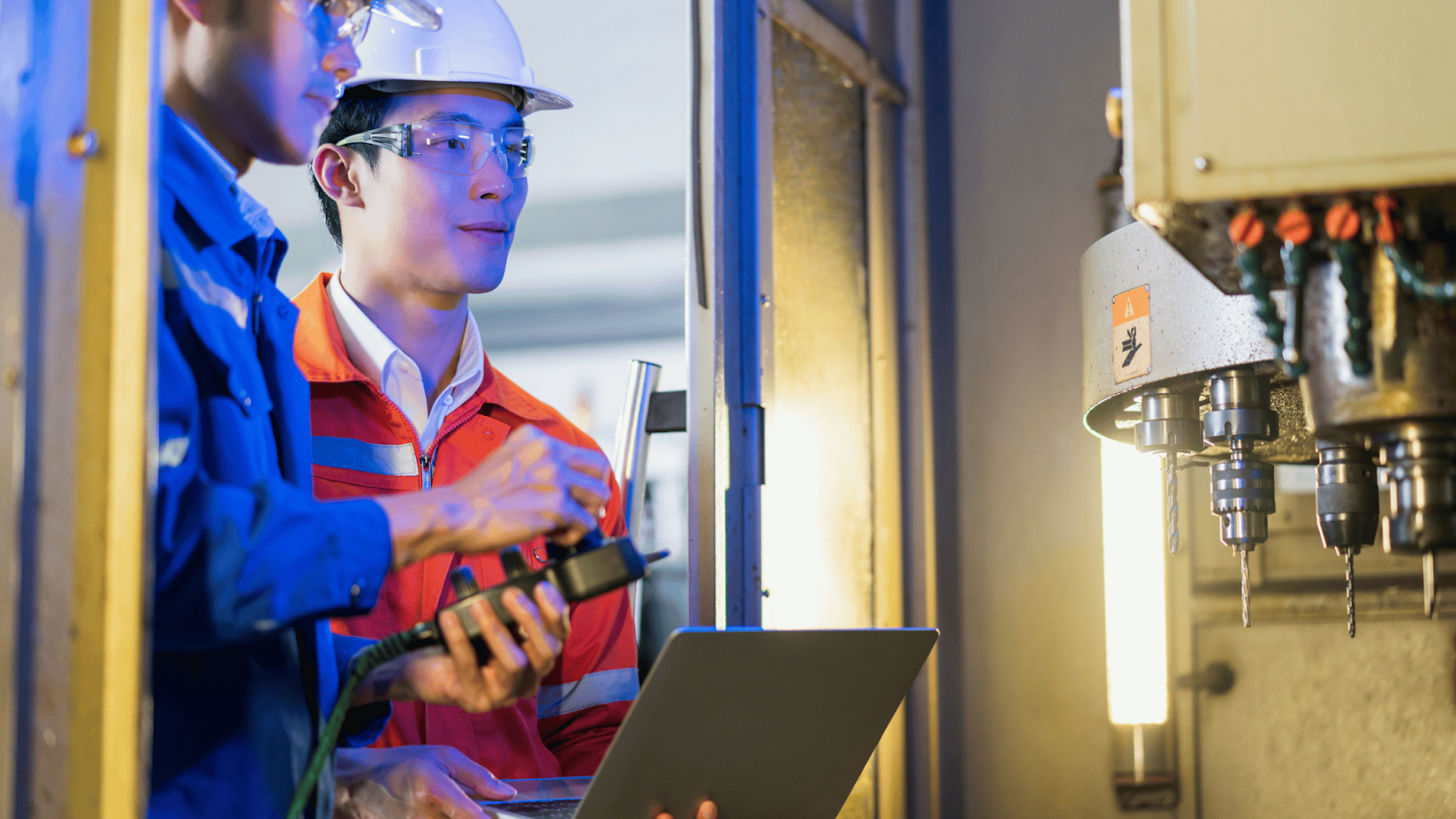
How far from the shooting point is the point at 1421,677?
2.19 m

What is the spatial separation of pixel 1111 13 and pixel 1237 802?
5.21ft

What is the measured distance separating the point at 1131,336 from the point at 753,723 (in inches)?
21.9

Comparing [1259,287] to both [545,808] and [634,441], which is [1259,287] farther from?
[634,441]

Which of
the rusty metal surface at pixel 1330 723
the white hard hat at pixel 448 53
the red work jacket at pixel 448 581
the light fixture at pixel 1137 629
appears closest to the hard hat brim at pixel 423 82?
the white hard hat at pixel 448 53

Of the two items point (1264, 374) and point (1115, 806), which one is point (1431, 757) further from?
point (1264, 374)

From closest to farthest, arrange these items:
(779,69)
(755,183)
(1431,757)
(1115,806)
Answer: (755,183)
(779,69)
(1431,757)
(1115,806)

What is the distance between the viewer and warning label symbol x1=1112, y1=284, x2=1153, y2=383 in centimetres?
119

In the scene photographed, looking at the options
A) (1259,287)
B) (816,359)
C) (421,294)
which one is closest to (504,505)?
(1259,287)

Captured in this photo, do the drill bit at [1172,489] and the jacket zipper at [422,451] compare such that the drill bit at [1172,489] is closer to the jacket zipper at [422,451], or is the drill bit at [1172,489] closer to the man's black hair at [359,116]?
the jacket zipper at [422,451]

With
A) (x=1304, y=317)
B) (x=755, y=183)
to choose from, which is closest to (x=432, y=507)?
(x=1304, y=317)

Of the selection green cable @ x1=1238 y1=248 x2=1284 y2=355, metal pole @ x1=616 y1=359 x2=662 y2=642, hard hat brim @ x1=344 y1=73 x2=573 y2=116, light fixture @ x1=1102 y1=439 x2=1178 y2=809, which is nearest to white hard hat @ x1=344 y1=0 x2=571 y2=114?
hard hat brim @ x1=344 y1=73 x2=573 y2=116

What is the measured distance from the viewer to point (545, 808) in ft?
3.80

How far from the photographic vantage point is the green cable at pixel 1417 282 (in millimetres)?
743

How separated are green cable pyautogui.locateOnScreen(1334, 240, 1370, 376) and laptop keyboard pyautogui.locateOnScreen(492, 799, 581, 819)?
74 cm
